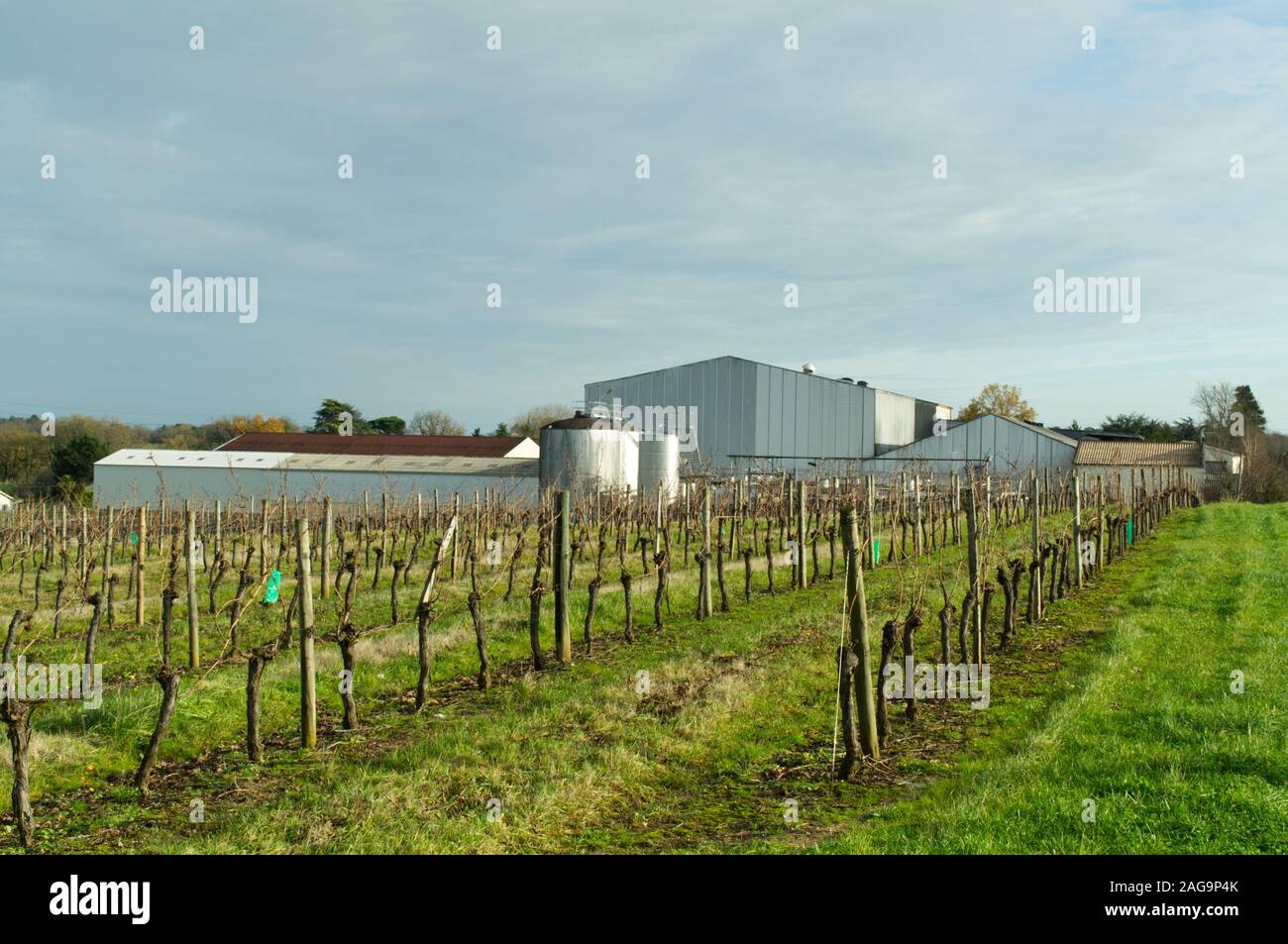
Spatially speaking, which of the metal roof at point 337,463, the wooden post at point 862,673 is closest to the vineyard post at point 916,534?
the wooden post at point 862,673

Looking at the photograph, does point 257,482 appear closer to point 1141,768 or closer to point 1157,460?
point 1141,768

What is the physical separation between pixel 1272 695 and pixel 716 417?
35.6 metres

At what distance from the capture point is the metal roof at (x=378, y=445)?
5145 cm

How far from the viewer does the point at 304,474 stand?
4603 centimetres

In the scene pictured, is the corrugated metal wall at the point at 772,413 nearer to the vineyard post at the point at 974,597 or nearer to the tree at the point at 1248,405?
the vineyard post at the point at 974,597

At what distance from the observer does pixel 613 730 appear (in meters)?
7.79

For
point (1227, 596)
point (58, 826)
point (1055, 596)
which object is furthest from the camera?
point (1055, 596)

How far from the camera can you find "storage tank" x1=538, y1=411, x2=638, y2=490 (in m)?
35.3

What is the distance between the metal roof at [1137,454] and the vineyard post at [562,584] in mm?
39923

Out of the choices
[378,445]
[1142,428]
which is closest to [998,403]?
[1142,428]

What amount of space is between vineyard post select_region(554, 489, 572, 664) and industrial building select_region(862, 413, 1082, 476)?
33172 mm

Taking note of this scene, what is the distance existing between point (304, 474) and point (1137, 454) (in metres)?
41.0
